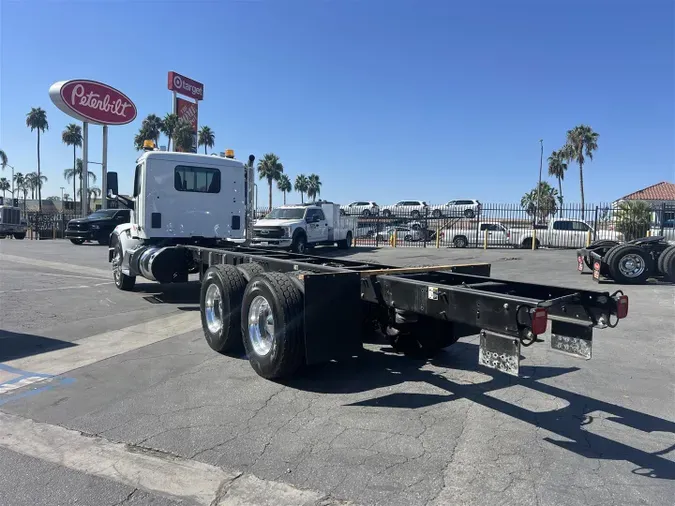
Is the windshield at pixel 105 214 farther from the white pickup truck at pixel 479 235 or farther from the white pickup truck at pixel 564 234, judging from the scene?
the white pickup truck at pixel 564 234

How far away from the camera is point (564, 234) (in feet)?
82.2

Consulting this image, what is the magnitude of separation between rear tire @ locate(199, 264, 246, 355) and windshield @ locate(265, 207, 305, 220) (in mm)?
15317

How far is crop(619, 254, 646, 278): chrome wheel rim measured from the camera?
12453mm

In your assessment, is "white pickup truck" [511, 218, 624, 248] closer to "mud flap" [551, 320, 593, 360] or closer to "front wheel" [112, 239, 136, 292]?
"front wheel" [112, 239, 136, 292]

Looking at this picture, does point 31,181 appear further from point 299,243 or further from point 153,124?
point 299,243

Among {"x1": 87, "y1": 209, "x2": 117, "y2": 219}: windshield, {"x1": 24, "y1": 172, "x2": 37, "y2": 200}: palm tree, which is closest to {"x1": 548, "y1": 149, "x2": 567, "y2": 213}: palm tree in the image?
{"x1": 87, "y1": 209, "x2": 117, "y2": 219}: windshield

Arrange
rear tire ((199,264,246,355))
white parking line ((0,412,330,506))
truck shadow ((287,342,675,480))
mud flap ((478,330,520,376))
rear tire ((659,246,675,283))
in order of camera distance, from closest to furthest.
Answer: white parking line ((0,412,330,506)) → mud flap ((478,330,520,376)) → truck shadow ((287,342,675,480)) → rear tire ((199,264,246,355)) → rear tire ((659,246,675,283))

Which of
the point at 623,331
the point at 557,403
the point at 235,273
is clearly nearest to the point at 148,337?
the point at 235,273

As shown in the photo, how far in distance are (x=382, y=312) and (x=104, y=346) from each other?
371 cm

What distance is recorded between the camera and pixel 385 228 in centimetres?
3403

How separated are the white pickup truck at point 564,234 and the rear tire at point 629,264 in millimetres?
12548

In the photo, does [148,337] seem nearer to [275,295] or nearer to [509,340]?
[275,295]

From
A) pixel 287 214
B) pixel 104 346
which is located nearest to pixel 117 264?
pixel 104 346

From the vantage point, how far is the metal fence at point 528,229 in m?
22.0
